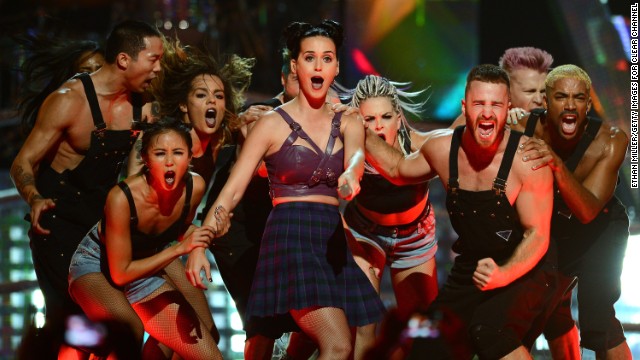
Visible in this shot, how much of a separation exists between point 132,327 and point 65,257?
2.25ft

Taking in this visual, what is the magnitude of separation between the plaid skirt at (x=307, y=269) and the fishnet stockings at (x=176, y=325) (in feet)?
1.21

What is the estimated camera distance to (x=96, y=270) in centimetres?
433

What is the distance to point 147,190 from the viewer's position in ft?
14.0

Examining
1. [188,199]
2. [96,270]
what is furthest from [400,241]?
[96,270]

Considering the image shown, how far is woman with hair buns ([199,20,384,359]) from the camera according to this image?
3922 mm

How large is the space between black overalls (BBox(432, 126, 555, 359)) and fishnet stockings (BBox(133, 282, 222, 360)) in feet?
3.48

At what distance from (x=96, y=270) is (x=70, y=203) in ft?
1.87

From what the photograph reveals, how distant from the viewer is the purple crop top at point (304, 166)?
158 inches

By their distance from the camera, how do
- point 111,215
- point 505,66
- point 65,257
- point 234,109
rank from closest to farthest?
1. point 111,215
2. point 65,257
3. point 234,109
4. point 505,66

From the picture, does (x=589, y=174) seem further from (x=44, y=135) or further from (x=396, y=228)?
(x=44, y=135)

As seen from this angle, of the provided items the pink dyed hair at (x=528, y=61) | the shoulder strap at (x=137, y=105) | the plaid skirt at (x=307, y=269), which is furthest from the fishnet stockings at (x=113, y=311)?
the pink dyed hair at (x=528, y=61)

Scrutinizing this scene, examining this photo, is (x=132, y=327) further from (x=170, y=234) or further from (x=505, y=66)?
(x=505, y=66)

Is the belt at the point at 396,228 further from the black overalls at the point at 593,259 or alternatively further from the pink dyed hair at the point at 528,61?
the pink dyed hair at the point at 528,61

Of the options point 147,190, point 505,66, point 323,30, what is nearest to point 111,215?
point 147,190
